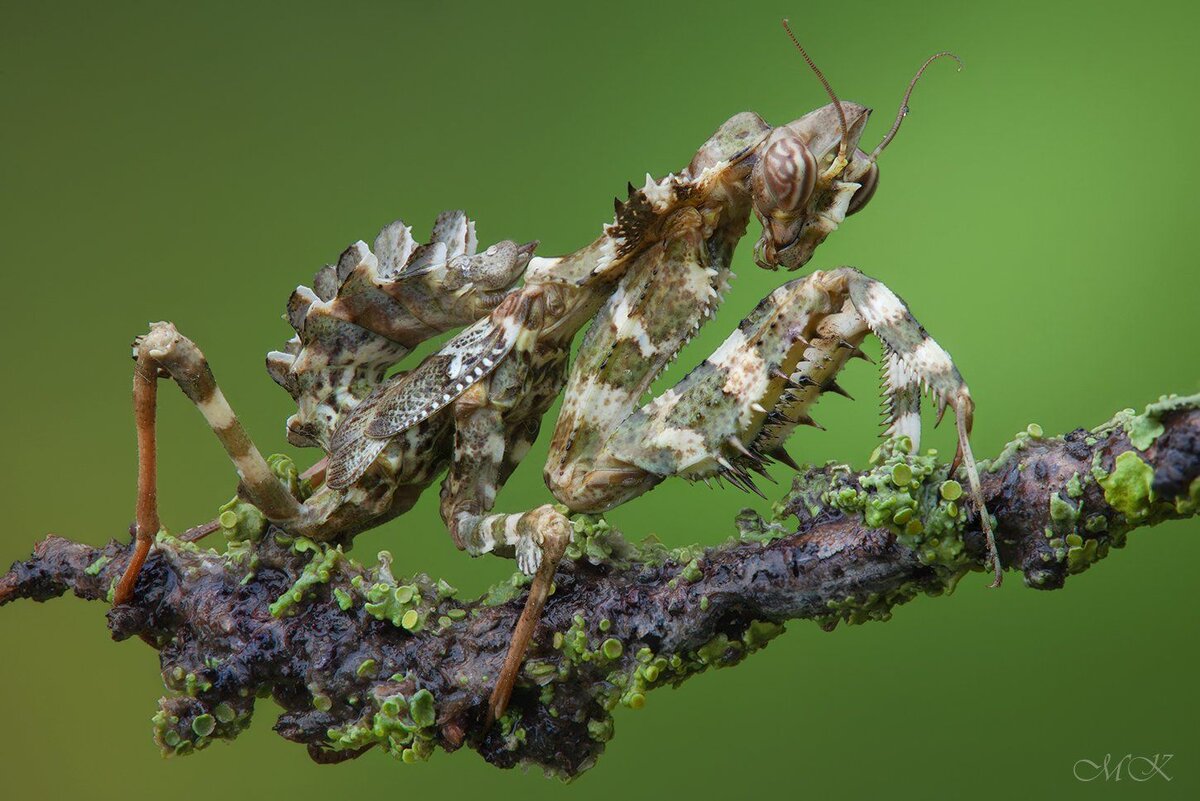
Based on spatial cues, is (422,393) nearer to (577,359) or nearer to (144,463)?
(577,359)

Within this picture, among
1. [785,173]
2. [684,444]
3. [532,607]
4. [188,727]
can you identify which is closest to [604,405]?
[684,444]

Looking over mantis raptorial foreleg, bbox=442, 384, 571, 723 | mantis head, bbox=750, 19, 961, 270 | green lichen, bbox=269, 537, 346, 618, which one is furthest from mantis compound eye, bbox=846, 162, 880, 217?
green lichen, bbox=269, 537, 346, 618

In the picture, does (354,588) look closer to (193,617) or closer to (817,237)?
(193,617)

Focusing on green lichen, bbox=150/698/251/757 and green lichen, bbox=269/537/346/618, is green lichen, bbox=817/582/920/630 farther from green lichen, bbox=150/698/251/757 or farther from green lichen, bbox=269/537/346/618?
green lichen, bbox=150/698/251/757

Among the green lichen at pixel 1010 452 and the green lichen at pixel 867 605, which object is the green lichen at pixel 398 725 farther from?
the green lichen at pixel 1010 452

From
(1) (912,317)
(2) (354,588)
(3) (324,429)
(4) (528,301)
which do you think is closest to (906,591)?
(1) (912,317)

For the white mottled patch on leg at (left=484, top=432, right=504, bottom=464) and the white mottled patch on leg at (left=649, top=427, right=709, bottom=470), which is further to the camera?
the white mottled patch on leg at (left=484, top=432, right=504, bottom=464)

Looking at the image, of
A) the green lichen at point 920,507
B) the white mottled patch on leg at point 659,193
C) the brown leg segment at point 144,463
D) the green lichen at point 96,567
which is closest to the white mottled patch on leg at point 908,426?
the green lichen at point 920,507

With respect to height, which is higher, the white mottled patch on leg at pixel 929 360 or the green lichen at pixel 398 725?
the white mottled patch on leg at pixel 929 360
